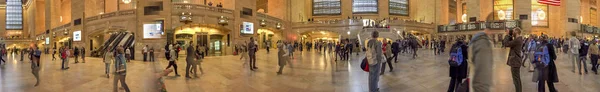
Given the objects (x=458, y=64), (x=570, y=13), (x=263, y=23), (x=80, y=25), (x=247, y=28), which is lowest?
(x=458, y=64)

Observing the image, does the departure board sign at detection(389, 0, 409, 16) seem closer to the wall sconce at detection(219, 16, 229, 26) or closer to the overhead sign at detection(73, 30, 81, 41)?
the wall sconce at detection(219, 16, 229, 26)

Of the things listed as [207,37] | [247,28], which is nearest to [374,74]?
[207,37]

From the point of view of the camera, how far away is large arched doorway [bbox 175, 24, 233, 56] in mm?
24172

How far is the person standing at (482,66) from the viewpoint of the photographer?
2.67 meters

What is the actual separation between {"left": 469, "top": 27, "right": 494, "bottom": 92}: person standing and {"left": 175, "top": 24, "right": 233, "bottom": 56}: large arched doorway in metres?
22.3

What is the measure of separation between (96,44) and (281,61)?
2423 cm

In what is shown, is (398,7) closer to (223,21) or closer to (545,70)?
(223,21)

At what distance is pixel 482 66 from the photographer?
2.67m

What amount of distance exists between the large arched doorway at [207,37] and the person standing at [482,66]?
22.3 meters

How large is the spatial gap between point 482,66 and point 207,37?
23913 mm

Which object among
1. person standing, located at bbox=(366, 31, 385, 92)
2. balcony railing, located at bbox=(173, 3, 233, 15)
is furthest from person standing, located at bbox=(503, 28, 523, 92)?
balcony railing, located at bbox=(173, 3, 233, 15)

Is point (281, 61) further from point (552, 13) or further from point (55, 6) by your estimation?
point (552, 13)

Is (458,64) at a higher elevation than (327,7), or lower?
lower

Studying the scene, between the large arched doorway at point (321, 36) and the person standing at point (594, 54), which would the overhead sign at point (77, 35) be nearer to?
the large arched doorway at point (321, 36)
